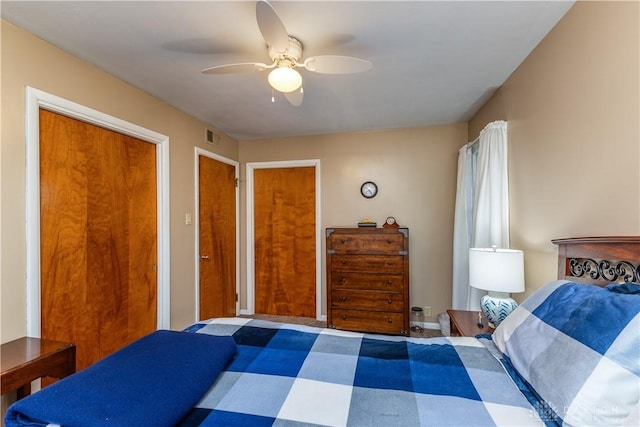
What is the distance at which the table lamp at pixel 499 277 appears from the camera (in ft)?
5.40

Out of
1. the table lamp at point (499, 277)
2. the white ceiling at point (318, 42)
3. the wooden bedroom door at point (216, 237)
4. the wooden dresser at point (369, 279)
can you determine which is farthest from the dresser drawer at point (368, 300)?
the white ceiling at point (318, 42)

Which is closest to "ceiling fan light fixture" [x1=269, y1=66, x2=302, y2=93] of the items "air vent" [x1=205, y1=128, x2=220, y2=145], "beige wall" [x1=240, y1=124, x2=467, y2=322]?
"air vent" [x1=205, y1=128, x2=220, y2=145]

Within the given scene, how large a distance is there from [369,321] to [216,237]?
1.99m

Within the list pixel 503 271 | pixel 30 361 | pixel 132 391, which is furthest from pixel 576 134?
pixel 30 361

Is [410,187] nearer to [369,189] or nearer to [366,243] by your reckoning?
[369,189]

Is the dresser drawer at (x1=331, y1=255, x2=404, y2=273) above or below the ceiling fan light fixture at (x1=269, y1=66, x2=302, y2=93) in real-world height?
below

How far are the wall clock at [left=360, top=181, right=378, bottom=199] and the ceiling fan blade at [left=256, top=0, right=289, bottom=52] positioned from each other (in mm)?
2181

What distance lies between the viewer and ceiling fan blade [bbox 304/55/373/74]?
1.42 metres

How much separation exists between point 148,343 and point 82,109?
168cm

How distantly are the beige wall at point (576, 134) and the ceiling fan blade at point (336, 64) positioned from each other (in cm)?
100

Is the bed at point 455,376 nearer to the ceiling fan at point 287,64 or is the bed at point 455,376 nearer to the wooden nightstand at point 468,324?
the wooden nightstand at point 468,324

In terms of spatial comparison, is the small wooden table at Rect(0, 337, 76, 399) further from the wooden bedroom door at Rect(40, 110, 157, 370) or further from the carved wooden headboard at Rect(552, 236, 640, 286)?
the carved wooden headboard at Rect(552, 236, 640, 286)

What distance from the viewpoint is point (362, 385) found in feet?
3.18

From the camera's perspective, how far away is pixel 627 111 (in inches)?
42.5
